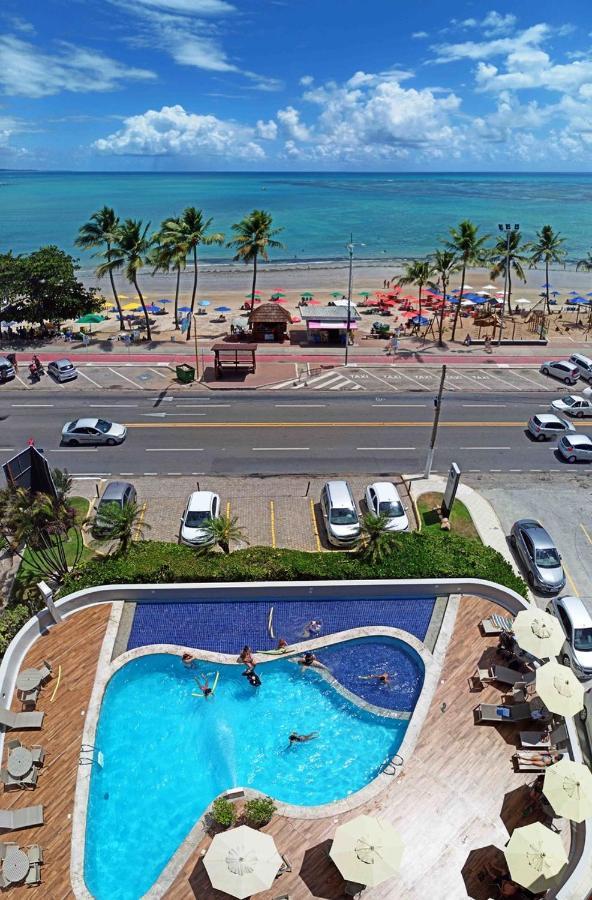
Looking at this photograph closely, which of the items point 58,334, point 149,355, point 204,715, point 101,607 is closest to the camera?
point 204,715

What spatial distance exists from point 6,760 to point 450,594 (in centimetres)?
1647

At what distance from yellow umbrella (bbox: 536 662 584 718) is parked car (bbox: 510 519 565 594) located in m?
8.78

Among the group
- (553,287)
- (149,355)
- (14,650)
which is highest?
(553,287)

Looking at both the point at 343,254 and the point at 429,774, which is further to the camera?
the point at 343,254

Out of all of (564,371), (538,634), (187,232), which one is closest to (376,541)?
(538,634)

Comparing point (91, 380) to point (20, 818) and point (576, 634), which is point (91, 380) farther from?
point (576, 634)

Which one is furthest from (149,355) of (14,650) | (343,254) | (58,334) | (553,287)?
(343,254)

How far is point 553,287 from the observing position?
94000 mm

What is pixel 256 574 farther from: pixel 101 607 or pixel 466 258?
pixel 466 258

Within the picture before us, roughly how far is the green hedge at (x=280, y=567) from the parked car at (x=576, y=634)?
6.35ft

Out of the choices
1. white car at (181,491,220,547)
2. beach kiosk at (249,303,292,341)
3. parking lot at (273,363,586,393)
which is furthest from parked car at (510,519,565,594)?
beach kiosk at (249,303,292,341)

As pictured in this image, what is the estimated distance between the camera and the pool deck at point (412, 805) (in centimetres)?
1366

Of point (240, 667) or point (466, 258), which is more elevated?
point (466, 258)

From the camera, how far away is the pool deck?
13.7 m
